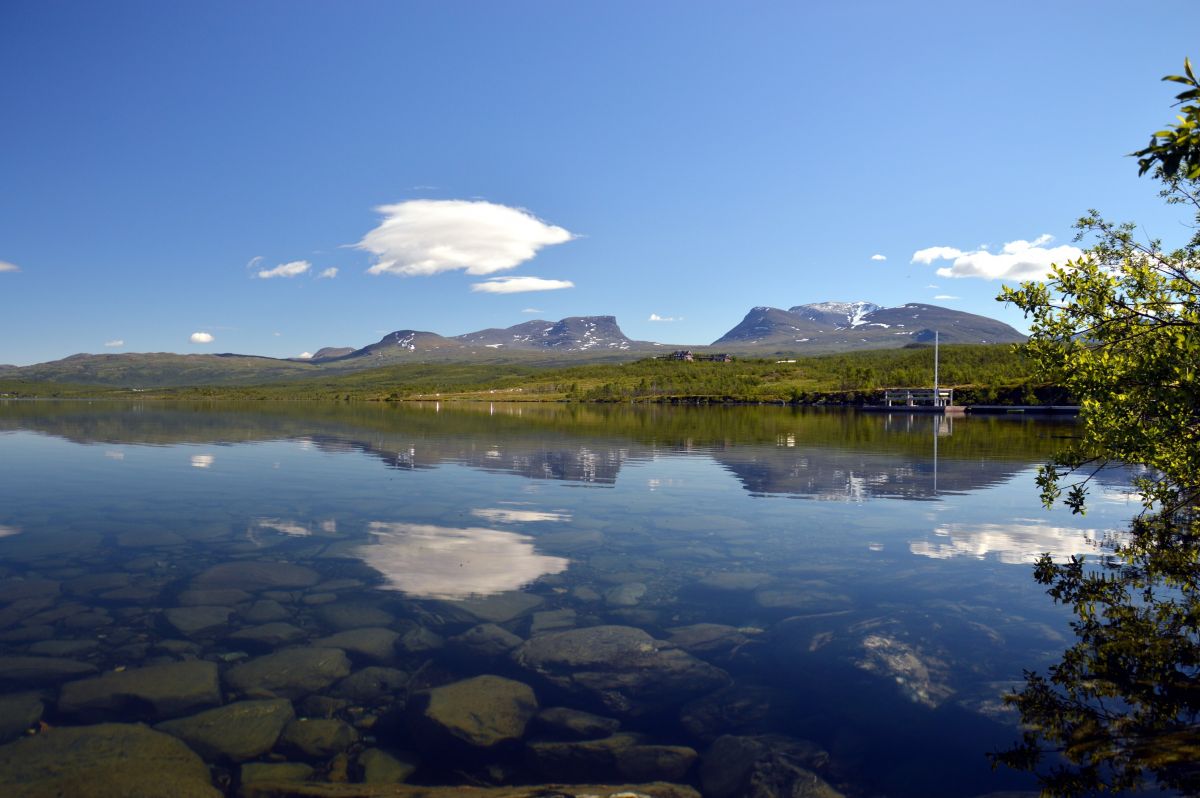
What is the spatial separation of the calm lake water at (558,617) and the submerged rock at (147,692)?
0.22 feet

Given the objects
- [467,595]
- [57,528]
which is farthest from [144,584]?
[57,528]

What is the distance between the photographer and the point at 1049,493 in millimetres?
24000

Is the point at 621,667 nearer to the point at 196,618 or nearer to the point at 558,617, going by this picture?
the point at 558,617

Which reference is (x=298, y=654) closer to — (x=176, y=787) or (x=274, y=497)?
A: (x=176, y=787)

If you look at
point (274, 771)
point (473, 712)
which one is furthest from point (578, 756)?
point (274, 771)

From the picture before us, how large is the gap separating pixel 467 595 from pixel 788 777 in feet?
39.2

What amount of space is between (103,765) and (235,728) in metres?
2.04

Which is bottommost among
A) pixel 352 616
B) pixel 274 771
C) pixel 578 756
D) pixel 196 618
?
pixel 578 756

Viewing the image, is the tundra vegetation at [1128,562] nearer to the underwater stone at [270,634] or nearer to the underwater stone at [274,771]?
the underwater stone at [274,771]

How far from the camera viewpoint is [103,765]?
11.4 meters

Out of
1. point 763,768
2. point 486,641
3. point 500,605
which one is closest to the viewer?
point 763,768

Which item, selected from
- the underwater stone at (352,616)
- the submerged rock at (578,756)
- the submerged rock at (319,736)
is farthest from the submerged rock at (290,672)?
the submerged rock at (578,756)

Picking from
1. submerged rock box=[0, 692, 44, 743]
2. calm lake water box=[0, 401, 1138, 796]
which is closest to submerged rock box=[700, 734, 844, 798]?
calm lake water box=[0, 401, 1138, 796]

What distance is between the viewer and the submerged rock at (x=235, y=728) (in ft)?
39.9
